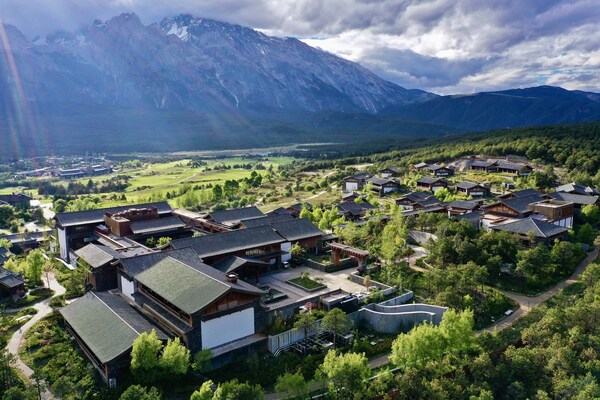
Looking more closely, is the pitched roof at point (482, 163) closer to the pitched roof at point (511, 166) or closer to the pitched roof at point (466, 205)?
the pitched roof at point (511, 166)

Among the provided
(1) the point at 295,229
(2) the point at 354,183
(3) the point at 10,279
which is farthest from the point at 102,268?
(2) the point at 354,183

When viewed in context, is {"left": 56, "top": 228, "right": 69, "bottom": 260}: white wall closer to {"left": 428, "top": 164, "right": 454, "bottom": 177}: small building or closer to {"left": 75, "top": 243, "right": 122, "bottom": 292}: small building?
{"left": 75, "top": 243, "right": 122, "bottom": 292}: small building

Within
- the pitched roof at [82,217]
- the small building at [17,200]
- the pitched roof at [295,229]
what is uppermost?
the pitched roof at [82,217]

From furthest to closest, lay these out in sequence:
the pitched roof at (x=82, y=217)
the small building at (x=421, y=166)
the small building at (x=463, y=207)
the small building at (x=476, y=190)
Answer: the small building at (x=421, y=166)
the small building at (x=476, y=190)
the small building at (x=463, y=207)
the pitched roof at (x=82, y=217)

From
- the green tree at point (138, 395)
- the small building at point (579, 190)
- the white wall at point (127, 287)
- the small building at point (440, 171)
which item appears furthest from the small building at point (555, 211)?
the green tree at point (138, 395)

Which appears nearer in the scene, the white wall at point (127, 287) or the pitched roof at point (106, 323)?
the pitched roof at point (106, 323)

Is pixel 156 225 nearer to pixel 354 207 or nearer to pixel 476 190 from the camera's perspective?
pixel 354 207

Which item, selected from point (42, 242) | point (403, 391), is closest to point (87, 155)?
point (42, 242)
